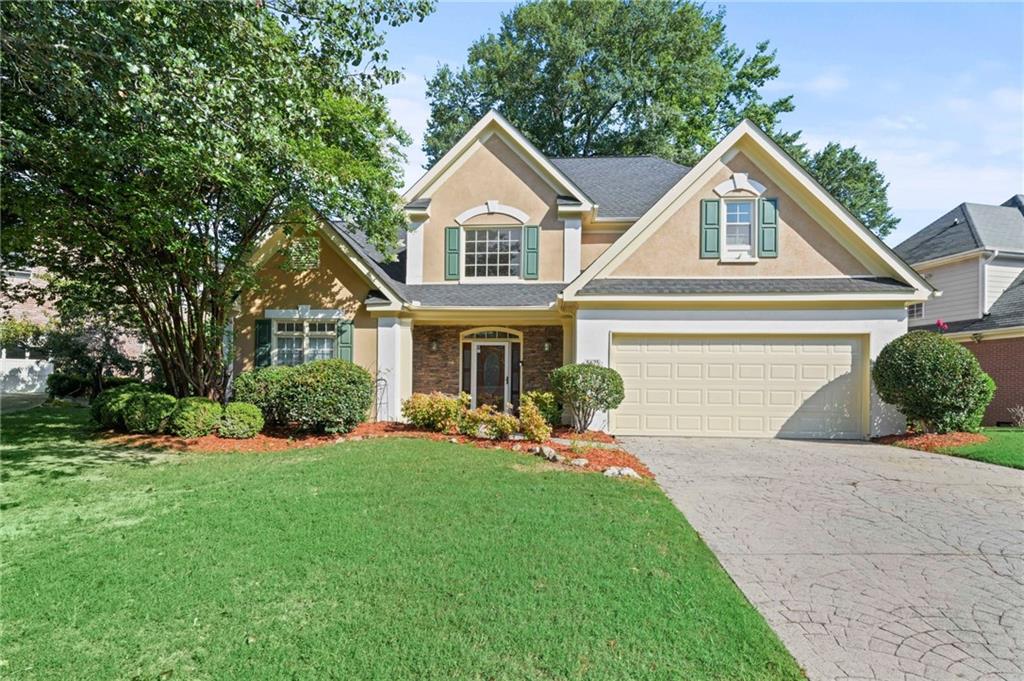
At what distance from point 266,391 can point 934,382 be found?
13.6m

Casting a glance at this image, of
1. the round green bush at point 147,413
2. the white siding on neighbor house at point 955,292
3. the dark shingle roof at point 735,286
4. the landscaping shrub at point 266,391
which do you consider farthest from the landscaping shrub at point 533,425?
the white siding on neighbor house at point 955,292

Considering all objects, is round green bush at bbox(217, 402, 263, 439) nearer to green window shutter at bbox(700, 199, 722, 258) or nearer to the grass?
the grass

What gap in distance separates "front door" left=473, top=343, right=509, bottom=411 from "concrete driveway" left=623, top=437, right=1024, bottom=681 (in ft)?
17.3

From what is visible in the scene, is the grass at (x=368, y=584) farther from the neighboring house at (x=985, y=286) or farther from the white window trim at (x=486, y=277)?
the neighboring house at (x=985, y=286)

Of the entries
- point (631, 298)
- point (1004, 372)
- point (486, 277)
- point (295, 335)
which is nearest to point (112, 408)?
point (295, 335)

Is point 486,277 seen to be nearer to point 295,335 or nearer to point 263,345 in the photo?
Result: point 295,335

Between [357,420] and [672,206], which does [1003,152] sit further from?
[357,420]

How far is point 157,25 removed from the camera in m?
6.13

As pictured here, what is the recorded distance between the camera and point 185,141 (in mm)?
6703

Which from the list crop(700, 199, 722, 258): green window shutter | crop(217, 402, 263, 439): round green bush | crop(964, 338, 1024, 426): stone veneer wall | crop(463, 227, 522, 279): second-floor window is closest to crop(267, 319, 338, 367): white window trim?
crop(217, 402, 263, 439): round green bush

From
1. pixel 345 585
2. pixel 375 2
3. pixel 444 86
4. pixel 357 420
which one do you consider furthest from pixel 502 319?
Answer: pixel 444 86

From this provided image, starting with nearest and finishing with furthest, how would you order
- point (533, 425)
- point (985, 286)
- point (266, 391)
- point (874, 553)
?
point (874, 553)
point (533, 425)
point (266, 391)
point (985, 286)

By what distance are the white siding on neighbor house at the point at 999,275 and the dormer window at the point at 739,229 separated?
35.3 ft

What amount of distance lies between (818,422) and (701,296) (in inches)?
148
